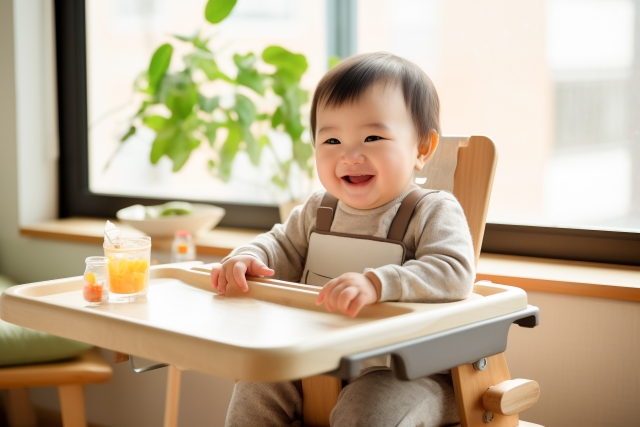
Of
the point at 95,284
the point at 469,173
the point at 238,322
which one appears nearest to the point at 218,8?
the point at 469,173

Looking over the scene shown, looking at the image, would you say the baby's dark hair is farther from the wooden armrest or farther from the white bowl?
the wooden armrest

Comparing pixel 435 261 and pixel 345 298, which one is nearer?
pixel 345 298

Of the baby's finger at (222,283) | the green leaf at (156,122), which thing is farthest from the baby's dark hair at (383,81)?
the green leaf at (156,122)

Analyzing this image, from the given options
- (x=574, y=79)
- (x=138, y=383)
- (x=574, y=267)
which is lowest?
(x=138, y=383)

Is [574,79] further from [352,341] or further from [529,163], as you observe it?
[352,341]

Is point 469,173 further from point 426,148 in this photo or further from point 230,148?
point 230,148

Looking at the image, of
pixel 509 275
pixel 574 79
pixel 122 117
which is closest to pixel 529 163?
pixel 574 79

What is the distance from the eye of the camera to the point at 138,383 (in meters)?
2.06

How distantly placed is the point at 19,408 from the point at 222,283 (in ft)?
4.15

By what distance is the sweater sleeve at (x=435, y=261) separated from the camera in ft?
3.31

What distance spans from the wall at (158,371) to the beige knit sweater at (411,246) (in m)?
0.42

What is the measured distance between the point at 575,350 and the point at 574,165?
0.48 m

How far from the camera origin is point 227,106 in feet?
6.75

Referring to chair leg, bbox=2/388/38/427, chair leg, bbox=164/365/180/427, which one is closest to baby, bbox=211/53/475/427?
chair leg, bbox=164/365/180/427
